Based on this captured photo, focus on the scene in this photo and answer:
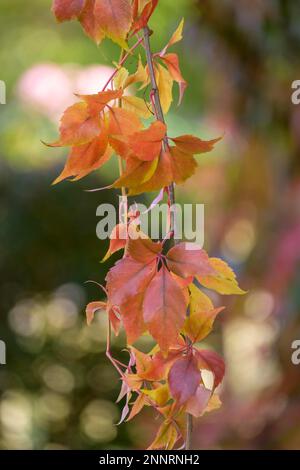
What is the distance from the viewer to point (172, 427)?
52 cm

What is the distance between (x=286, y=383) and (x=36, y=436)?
39.6 inches

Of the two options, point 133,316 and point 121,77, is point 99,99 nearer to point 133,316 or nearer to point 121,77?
point 121,77

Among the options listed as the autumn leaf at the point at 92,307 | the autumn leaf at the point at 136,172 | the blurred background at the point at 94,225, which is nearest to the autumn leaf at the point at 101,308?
the autumn leaf at the point at 92,307

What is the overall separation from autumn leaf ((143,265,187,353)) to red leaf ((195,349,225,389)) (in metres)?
0.04

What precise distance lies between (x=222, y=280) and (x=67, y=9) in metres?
0.21

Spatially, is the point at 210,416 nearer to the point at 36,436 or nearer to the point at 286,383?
the point at 286,383

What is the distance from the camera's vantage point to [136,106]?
0.52m

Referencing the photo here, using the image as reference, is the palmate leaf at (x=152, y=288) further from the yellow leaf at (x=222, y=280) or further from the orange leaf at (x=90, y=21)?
the orange leaf at (x=90, y=21)

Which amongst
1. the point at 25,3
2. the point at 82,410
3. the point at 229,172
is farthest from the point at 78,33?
the point at 82,410

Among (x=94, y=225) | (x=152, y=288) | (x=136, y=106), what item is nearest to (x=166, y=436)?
(x=152, y=288)

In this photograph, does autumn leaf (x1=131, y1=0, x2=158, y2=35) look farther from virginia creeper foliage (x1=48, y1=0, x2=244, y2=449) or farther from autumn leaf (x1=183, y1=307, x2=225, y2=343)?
autumn leaf (x1=183, y1=307, x2=225, y2=343)

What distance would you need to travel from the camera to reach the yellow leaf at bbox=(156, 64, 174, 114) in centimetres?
55

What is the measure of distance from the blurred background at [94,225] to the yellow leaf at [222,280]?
53.5 inches

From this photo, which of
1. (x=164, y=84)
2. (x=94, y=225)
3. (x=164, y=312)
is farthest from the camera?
(x=94, y=225)
